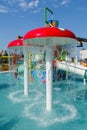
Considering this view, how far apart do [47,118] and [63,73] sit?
841 centimetres

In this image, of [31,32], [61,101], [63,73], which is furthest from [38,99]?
[63,73]

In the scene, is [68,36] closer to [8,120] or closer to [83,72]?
[8,120]

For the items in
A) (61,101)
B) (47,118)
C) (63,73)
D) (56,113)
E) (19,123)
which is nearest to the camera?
(19,123)

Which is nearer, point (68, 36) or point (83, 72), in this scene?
point (68, 36)

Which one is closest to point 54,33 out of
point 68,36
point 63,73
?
point 68,36

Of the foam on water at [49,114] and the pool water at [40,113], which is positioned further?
the foam on water at [49,114]

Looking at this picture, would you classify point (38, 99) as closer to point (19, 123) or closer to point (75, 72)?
point (19, 123)

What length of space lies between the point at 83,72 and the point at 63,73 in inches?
107

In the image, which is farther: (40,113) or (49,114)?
(40,113)

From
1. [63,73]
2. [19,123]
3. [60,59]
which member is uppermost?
[60,59]

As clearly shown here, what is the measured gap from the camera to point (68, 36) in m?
5.59

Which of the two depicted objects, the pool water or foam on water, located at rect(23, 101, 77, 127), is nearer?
the pool water

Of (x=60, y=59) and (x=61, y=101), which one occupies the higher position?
(x=60, y=59)

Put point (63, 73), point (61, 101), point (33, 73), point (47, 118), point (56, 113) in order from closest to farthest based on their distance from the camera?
point (47, 118)
point (56, 113)
point (61, 101)
point (33, 73)
point (63, 73)
